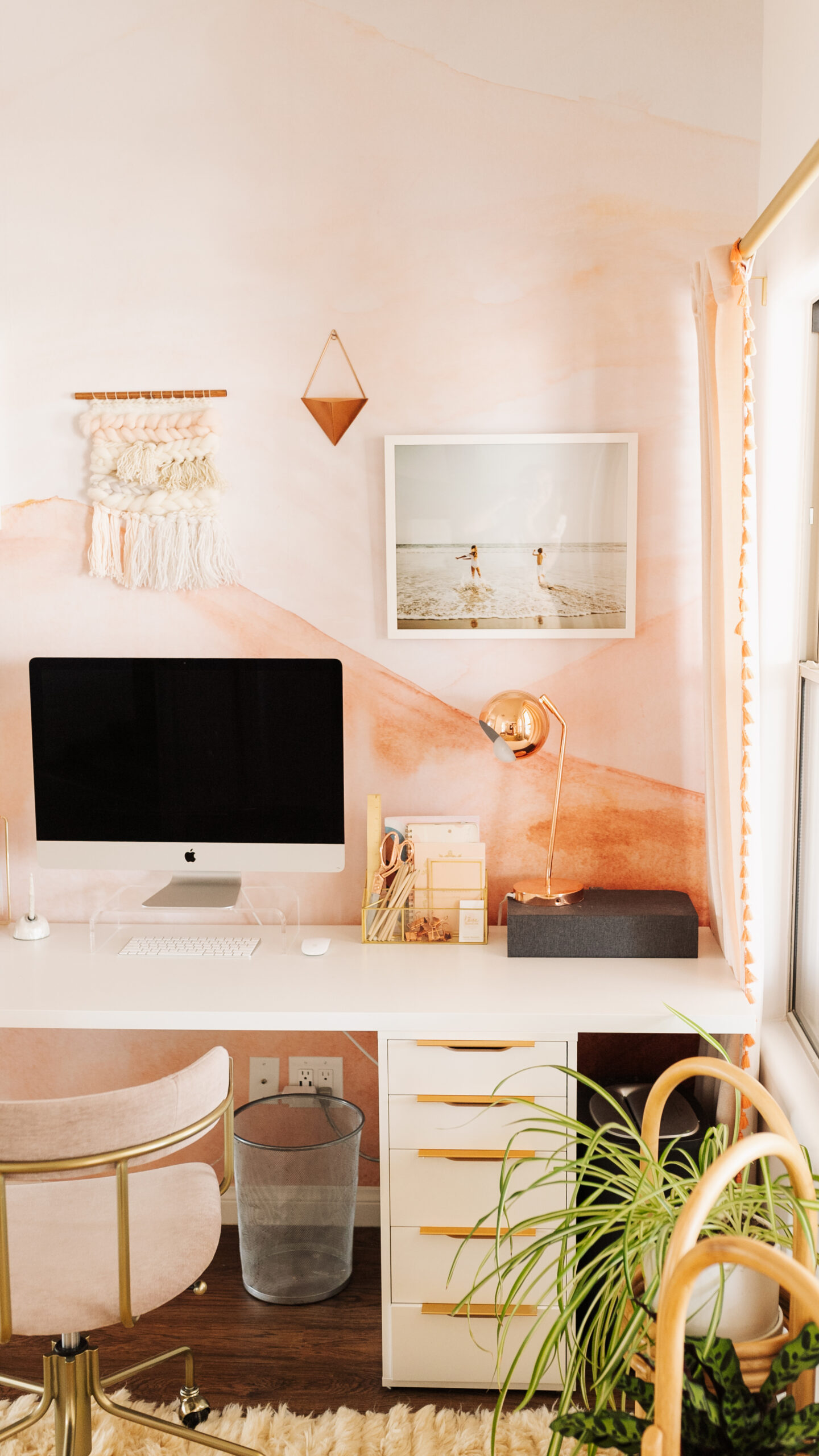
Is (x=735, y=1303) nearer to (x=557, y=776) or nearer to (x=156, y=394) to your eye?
(x=557, y=776)

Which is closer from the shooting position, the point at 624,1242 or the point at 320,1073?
the point at 624,1242

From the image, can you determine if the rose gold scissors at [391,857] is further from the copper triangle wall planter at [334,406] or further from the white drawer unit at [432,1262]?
the copper triangle wall planter at [334,406]

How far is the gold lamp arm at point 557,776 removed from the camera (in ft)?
7.22

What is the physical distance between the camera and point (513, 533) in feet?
7.47

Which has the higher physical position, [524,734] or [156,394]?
[156,394]

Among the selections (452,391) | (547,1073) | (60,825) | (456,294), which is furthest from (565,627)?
(60,825)

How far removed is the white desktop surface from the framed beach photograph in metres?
0.71

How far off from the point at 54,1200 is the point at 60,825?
0.80 meters

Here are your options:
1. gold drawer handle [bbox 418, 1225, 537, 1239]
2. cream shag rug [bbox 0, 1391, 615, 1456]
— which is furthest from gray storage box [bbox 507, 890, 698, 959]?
cream shag rug [bbox 0, 1391, 615, 1456]

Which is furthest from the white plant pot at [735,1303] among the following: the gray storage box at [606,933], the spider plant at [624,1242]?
the gray storage box at [606,933]

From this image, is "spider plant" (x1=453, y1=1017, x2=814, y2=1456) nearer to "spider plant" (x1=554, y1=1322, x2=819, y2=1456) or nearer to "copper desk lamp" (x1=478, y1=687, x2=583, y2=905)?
"spider plant" (x1=554, y1=1322, x2=819, y2=1456)

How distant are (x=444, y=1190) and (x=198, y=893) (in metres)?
0.80

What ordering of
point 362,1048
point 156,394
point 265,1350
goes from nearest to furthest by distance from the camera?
point 265,1350, point 156,394, point 362,1048

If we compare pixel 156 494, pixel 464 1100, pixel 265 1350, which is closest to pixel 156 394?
pixel 156 494
